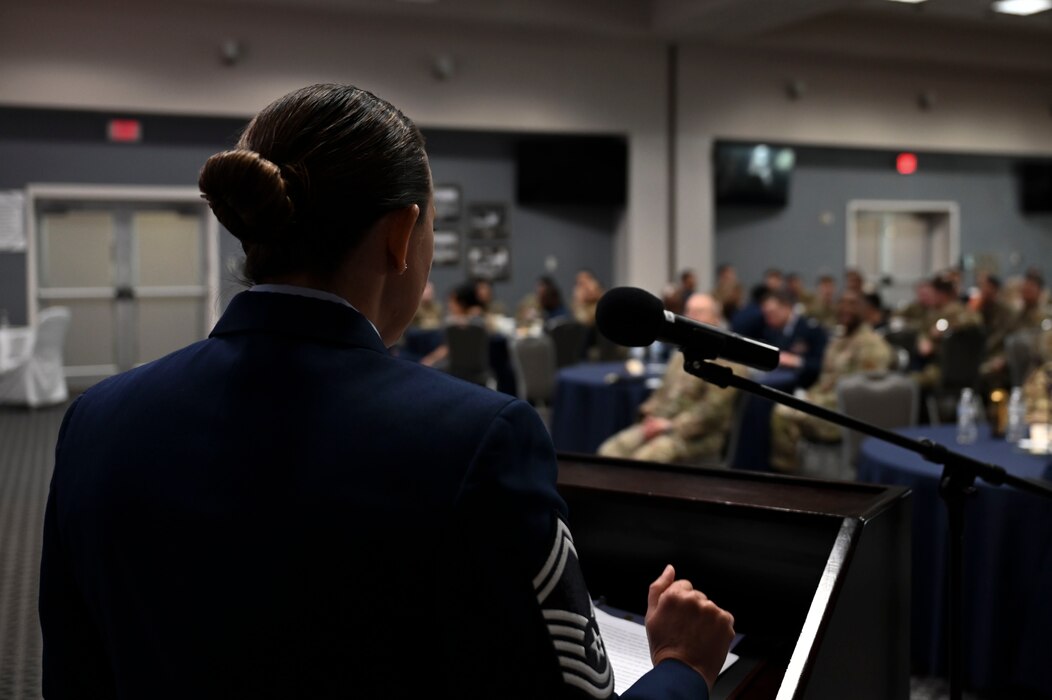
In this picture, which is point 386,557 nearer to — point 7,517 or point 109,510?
point 109,510

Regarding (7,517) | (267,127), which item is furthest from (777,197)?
(267,127)

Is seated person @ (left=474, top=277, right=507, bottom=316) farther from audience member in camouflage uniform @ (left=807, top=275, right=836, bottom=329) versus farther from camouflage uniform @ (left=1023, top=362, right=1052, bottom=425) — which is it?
camouflage uniform @ (left=1023, top=362, right=1052, bottom=425)

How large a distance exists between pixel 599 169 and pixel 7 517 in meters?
8.77

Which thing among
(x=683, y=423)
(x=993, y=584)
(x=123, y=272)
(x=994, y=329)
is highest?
(x=123, y=272)

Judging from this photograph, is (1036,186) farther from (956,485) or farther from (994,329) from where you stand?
(956,485)

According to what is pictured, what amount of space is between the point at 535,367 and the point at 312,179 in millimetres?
7117

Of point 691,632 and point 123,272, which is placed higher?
point 123,272

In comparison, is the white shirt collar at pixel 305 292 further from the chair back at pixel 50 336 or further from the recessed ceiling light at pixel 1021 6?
the recessed ceiling light at pixel 1021 6

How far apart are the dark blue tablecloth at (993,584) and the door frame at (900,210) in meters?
12.0

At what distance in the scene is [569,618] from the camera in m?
0.87

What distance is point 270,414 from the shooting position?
89 cm

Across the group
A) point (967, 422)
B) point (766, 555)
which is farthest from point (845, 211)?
point (766, 555)

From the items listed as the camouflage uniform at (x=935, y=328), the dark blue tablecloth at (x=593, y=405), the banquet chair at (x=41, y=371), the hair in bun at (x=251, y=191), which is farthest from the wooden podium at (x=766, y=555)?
the banquet chair at (x=41, y=371)

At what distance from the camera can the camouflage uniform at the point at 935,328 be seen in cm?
773
